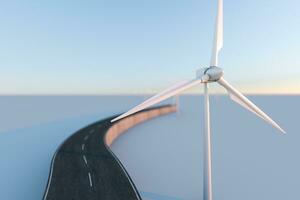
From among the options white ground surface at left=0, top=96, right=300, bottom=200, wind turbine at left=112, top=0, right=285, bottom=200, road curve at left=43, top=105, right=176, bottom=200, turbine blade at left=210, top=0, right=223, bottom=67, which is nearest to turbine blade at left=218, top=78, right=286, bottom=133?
wind turbine at left=112, top=0, right=285, bottom=200

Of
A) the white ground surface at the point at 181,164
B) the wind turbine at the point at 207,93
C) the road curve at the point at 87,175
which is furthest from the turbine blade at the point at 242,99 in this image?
the road curve at the point at 87,175

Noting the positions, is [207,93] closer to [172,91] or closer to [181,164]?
[172,91]

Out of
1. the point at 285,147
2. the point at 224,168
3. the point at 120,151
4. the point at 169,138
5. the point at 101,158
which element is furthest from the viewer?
the point at 169,138

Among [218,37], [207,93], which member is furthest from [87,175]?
[218,37]

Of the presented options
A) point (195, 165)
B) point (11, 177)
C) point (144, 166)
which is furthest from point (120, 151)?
point (11, 177)

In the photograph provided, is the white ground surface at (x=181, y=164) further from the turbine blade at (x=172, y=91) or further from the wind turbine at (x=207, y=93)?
the turbine blade at (x=172, y=91)

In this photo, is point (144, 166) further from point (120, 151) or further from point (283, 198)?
point (283, 198)
